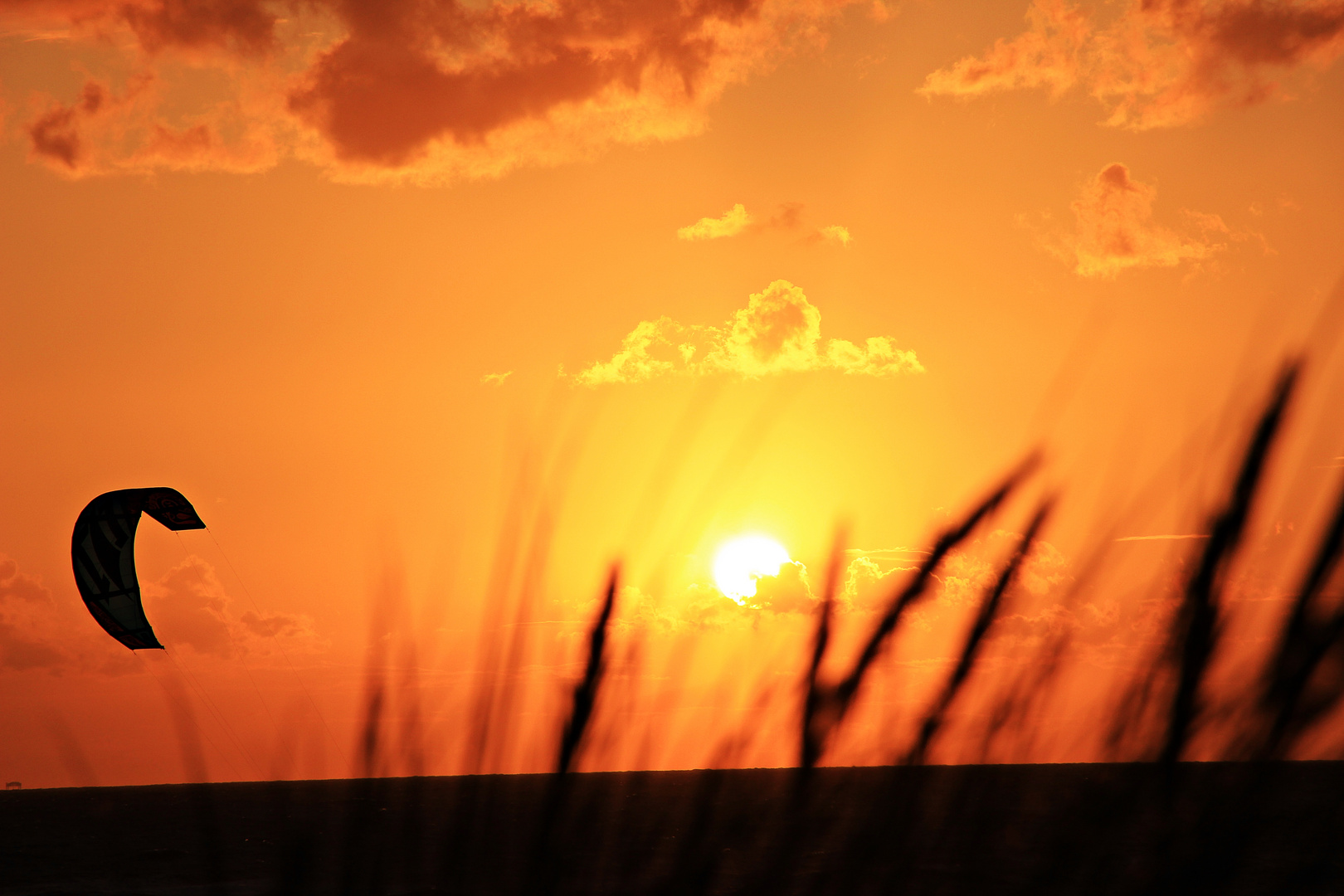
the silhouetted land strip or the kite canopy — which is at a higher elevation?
the silhouetted land strip

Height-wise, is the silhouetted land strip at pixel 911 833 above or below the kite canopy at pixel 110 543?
above

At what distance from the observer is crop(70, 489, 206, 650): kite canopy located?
28297 millimetres

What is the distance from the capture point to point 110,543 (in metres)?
29.2

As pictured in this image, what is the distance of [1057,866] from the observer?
2570 millimetres

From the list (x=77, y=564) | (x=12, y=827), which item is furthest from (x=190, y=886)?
(x=12, y=827)

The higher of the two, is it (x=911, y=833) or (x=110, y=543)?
(x=911, y=833)

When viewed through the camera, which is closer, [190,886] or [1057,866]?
[1057,866]

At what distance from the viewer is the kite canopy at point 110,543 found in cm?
2830

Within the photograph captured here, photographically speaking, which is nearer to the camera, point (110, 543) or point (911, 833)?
point (911, 833)

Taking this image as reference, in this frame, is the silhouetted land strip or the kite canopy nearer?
the silhouetted land strip

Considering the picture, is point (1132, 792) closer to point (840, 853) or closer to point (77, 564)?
point (840, 853)

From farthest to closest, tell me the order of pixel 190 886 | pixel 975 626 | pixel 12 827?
pixel 12 827 → pixel 190 886 → pixel 975 626

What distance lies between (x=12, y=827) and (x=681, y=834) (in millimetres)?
167722

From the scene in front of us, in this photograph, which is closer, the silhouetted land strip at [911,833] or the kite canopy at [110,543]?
the silhouetted land strip at [911,833]
